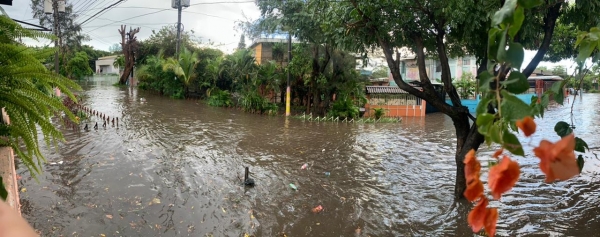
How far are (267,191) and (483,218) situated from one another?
573 centimetres

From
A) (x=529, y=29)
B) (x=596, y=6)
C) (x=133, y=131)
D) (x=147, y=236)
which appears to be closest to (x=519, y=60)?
(x=147, y=236)

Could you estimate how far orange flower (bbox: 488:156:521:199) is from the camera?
29.4 inches

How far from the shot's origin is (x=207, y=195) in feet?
20.3

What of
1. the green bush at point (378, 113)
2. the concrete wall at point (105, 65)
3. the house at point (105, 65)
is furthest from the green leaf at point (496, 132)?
the concrete wall at point (105, 65)

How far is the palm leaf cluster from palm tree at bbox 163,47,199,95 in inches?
779

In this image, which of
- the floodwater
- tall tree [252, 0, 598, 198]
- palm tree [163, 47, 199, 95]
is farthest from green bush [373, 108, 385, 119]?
tall tree [252, 0, 598, 198]

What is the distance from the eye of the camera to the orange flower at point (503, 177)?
2.45 feet

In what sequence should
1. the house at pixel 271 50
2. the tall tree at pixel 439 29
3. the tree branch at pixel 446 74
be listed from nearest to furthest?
the tall tree at pixel 439 29, the tree branch at pixel 446 74, the house at pixel 271 50

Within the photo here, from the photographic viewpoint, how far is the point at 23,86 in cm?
216

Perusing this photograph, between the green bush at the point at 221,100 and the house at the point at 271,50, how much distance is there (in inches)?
90.9

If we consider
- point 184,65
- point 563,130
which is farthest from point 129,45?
point 563,130

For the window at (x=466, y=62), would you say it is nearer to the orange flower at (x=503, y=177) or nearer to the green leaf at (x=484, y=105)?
the green leaf at (x=484, y=105)

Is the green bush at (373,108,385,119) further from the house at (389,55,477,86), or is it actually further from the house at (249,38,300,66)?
the house at (389,55,477,86)

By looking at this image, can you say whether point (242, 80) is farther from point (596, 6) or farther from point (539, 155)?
point (539, 155)
